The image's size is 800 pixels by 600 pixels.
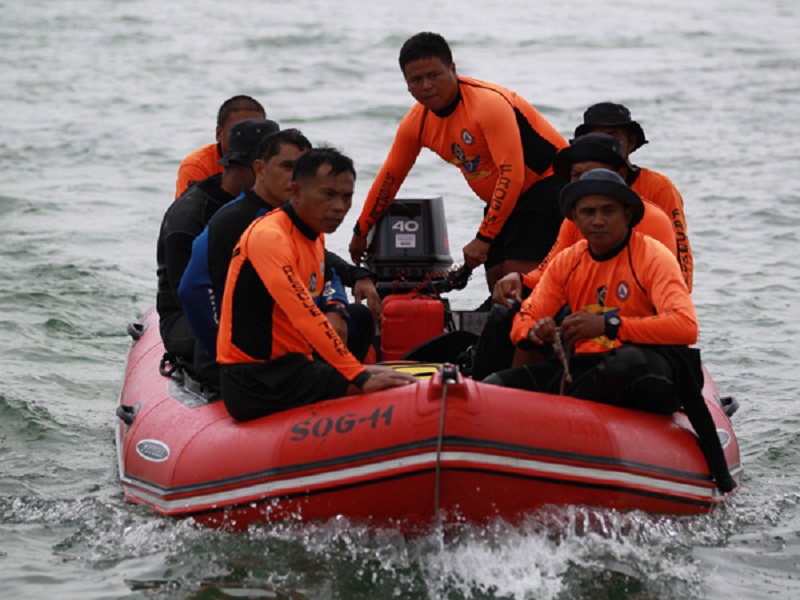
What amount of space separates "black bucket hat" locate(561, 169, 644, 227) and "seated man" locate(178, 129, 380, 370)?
1.14 m

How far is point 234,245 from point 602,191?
5.10ft

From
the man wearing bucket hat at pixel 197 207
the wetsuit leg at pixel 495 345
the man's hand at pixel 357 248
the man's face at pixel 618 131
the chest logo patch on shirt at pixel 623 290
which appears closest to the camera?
the chest logo patch on shirt at pixel 623 290

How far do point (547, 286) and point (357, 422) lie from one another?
112 cm

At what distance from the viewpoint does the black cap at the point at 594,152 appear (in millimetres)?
6555

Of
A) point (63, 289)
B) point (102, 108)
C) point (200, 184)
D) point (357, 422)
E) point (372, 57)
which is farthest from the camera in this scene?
point (372, 57)

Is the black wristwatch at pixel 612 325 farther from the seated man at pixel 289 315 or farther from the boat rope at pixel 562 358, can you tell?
the seated man at pixel 289 315

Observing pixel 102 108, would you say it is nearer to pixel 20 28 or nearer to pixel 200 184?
pixel 20 28

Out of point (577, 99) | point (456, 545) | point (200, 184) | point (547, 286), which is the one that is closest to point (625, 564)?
point (456, 545)

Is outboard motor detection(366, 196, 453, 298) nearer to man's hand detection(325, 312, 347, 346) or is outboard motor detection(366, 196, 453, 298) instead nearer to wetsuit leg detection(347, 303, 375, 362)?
wetsuit leg detection(347, 303, 375, 362)

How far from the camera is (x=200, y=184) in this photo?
7.03 m

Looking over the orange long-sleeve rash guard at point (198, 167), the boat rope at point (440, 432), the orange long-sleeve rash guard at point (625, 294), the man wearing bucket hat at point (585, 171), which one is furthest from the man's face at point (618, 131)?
the orange long-sleeve rash guard at point (198, 167)

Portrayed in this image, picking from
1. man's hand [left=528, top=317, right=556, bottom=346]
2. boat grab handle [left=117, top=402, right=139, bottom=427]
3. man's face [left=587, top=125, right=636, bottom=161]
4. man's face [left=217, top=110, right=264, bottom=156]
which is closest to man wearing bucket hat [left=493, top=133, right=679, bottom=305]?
man's face [left=587, top=125, right=636, bottom=161]

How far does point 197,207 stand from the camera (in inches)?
272

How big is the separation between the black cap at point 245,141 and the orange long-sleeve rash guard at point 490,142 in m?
1.05
